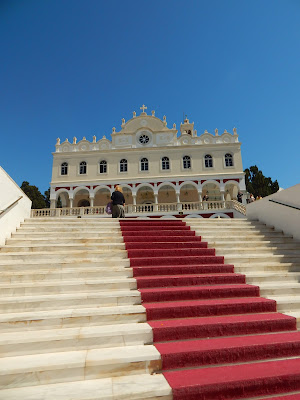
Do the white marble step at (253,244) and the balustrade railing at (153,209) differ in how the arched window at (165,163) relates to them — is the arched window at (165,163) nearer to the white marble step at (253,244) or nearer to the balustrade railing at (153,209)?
the balustrade railing at (153,209)

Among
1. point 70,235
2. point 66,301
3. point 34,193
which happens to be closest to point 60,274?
point 66,301

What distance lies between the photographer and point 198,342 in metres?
2.89

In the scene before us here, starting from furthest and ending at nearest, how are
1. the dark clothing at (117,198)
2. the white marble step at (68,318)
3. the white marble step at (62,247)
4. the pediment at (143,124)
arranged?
the pediment at (143,124) → the dark clothing at (117,198) → the white marble step at (62,247) → the white marble step at (68,318)

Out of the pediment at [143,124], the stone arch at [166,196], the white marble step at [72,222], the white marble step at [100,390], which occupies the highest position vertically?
the pediment at [143,124]

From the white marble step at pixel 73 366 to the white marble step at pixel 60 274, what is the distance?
1601 millimetres

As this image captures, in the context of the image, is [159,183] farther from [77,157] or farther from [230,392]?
[230,392]

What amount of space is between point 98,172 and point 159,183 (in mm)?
7733

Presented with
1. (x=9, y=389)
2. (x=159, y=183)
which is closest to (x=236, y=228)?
(x=9, y=389)

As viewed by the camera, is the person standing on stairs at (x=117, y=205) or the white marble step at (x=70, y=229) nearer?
the white marble step at (x=70, y=229)

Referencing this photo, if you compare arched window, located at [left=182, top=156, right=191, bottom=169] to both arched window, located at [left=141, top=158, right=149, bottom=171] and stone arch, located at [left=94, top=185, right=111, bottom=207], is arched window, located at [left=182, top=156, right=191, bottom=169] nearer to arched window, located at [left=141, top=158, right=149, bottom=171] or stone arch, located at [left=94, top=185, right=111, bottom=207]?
arched window, located at [left=141, top=158, right=149, bottom=171]

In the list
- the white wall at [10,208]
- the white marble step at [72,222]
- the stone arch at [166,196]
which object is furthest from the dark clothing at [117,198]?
the stone arch at [166,196]

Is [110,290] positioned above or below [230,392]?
above

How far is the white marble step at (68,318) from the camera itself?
309 centimetres

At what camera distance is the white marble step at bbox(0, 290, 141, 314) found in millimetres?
3436
